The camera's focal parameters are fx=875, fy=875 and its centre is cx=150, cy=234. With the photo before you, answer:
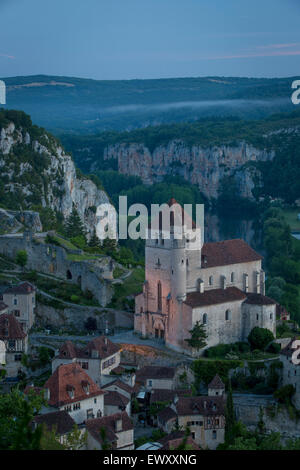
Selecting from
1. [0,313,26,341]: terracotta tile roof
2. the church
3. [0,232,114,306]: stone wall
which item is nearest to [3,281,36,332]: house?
[0,313,26,341]: terracotta tile roof

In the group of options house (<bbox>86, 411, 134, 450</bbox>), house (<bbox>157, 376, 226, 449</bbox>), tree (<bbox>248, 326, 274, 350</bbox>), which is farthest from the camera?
tree (<bbox>248, 326, 274, 350</bbox>)

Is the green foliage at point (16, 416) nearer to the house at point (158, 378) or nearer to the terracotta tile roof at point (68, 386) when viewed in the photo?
the terracotta tile roof at point (68, 386)

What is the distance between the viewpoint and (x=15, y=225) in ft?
188

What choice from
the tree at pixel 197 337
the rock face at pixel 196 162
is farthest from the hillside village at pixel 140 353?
the rock face at pixel 196 162

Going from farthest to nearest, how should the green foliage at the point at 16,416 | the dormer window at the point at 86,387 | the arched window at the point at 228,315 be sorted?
the arched window at the point at 228,315 < the dormer window at the point at 86,387 < the green foliage at the point at 16,416

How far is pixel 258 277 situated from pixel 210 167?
361 feet

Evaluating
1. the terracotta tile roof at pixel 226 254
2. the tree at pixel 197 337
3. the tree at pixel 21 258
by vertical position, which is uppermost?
the terracotta tile roof at pixel 226 254

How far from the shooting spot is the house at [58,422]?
32.3 metres

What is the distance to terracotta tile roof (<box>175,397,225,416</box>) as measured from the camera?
36656 mm

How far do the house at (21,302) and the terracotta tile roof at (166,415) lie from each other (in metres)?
10.8

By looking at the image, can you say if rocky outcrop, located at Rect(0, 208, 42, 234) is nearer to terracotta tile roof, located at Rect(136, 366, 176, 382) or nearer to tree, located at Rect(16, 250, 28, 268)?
tree, located at Rect(16, 250, 28, 268)

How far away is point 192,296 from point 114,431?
11.3m

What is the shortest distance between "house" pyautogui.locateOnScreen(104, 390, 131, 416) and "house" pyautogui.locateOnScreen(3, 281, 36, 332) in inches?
354
